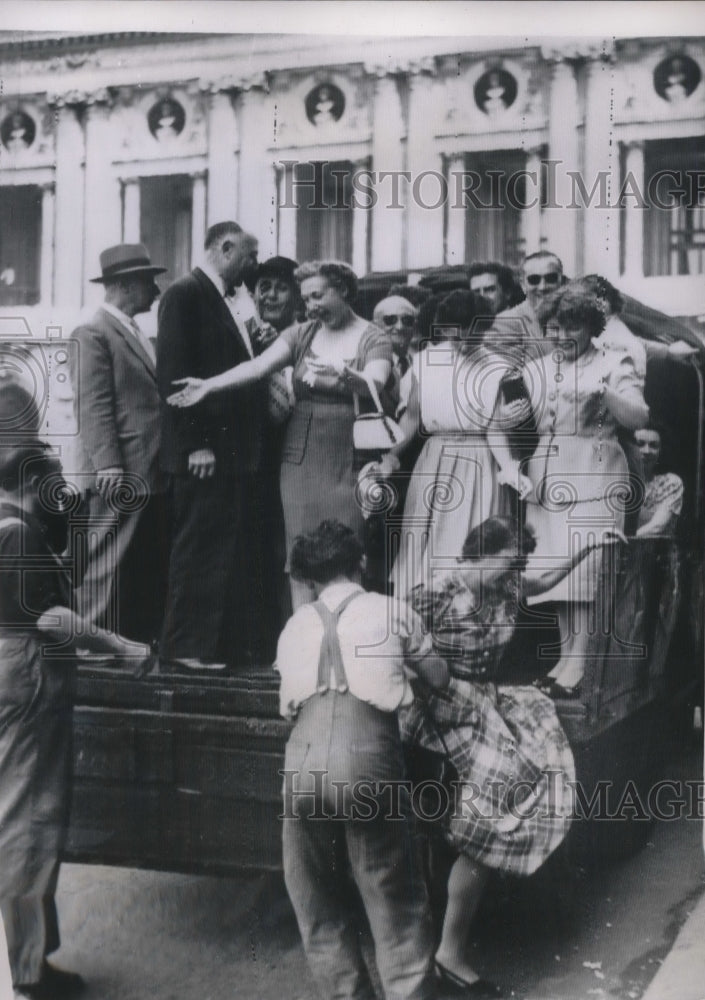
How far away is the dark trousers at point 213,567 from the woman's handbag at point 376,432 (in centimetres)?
35

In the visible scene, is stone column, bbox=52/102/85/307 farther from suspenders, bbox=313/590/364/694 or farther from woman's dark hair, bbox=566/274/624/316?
woman's dark hair, bbox=566/274/624/316

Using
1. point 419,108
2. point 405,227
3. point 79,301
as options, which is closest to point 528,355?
point 405,227

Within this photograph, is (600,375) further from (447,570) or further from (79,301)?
(79,301)

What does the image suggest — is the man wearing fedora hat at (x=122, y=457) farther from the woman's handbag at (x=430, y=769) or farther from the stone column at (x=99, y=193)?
the woman's handbag at (x=430, y=769)

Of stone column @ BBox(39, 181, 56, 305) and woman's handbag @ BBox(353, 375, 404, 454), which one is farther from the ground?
stone column @ BBox(39, 181, 56, 305)

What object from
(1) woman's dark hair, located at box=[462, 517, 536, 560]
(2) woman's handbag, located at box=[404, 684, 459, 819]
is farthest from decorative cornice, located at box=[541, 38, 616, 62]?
(2) woman's handbag, located at box=[404, 684, 459, 819]

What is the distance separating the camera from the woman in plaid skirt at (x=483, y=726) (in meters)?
2.89

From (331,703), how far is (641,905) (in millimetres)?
1172

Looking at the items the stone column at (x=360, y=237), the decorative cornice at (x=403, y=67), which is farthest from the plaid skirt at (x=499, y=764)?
the decorative cornice at (x=403, y=67)

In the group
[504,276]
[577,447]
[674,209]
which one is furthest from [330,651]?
[674,209]

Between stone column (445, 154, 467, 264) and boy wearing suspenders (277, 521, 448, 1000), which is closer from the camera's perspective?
boy wearing suspenders (277, 521, 448, 1000)

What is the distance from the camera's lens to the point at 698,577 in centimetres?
303

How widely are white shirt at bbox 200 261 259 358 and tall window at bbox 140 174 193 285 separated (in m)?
0.08

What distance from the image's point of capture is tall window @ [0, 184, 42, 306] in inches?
117
